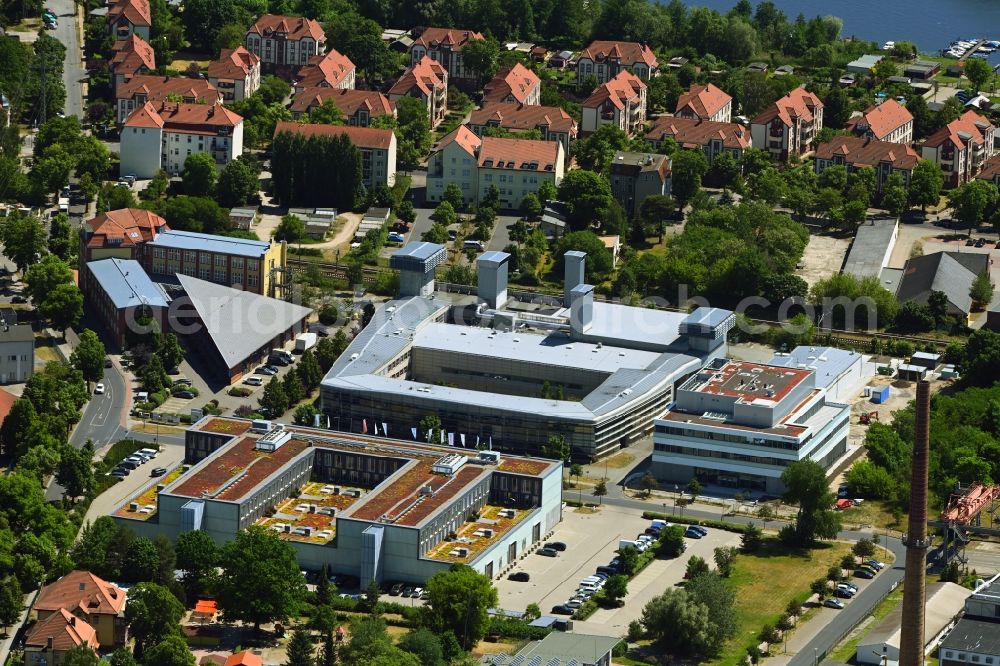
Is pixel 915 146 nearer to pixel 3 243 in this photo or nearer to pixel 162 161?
pixel 162 161

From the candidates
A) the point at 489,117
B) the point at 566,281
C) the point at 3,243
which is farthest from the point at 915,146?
the point at 3,243

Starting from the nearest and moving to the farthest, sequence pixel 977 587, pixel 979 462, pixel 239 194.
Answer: pixel 977 587, pixel 979 462, pixel 239 194

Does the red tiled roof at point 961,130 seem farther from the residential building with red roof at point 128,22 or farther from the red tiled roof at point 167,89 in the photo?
the residential building with red roof at point 128,22

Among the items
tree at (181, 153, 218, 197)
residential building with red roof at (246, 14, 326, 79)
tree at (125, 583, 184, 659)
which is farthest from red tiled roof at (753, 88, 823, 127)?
tree at (125, 583, 184, 659)

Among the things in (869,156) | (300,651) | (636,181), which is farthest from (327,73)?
(300,651)

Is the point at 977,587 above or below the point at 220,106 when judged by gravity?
below

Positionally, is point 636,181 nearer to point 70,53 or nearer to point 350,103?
point 350,103

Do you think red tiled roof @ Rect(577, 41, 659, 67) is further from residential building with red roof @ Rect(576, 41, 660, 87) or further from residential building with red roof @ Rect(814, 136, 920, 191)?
residential building with red roof @ Rect(814, 136, 920, 191)

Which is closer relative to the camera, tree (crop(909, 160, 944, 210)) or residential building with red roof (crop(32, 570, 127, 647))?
residential building with red roof (crop(32, 570, 127, 647))
